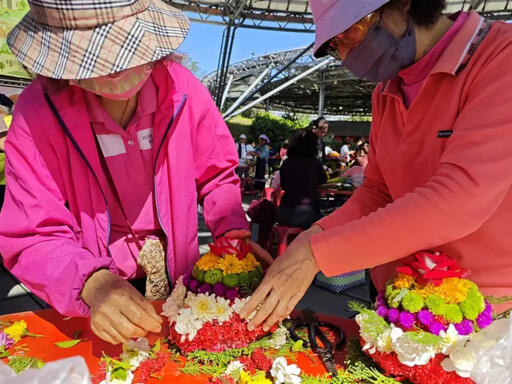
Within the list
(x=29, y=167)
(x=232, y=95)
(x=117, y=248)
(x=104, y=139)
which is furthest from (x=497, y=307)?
(x=232, y=95)

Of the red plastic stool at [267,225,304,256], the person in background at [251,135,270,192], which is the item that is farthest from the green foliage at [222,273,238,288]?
the person in background at [251,135,270,192]

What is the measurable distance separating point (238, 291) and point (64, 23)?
848 millimetres

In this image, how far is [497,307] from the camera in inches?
41.4

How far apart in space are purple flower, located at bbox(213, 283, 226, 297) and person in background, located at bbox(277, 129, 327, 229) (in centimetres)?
319

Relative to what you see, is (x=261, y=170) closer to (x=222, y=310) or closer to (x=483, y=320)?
(x=222, y=310)

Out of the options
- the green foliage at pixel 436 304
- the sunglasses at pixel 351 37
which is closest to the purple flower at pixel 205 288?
the green foliage at pixel 436 304

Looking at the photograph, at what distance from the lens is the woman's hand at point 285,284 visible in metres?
1.01

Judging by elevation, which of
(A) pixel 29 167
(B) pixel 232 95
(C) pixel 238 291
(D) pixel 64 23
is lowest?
(B) pixel 232 95

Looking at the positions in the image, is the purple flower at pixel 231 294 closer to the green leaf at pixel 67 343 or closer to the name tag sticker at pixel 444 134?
the green leaf at pixel 67 343

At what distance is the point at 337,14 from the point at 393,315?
0.77 m

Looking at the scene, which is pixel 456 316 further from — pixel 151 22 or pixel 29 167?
pixel 29 167

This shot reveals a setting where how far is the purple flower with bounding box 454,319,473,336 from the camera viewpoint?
897mm

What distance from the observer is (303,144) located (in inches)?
184

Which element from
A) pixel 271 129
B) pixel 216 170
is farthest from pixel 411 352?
pixel 271 129
